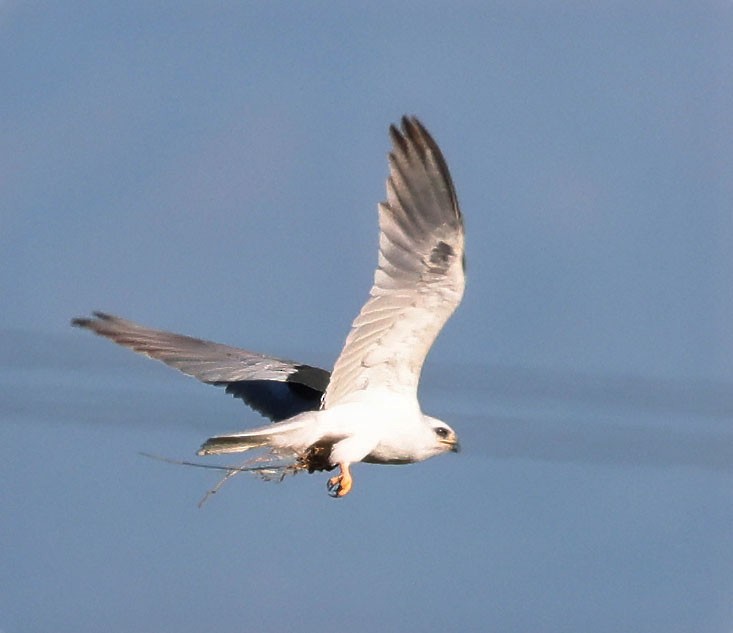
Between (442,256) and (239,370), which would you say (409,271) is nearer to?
(442,256)

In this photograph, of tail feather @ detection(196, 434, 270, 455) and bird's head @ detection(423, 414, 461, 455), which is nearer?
tail feather @ detection(196, 434, 270, 455)

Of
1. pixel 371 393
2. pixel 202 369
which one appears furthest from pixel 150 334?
pixel 371 393

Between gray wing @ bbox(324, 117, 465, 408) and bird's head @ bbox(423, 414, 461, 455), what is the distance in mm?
472

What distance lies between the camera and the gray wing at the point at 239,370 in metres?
9.91

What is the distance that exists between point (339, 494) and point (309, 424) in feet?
1.30

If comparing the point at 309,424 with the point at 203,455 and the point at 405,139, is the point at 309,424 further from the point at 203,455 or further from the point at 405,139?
the point at 405,139

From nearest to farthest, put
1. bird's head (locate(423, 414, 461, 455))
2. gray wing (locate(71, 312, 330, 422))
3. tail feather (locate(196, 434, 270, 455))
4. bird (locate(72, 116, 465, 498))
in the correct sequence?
1. tail feather (locate(196, 434, 270, 455))
2. bird (locate(72, 116, 465, 498))
3. bird's head (locate(423, 414, 461, 455))
4. gray wing (locate(71, 312, 330, 422))

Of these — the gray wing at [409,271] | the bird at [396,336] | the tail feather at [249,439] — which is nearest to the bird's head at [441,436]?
the bird at [396,336]

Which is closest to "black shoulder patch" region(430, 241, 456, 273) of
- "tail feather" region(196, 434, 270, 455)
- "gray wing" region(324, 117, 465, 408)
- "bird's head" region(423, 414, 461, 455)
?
"gray wing" region(324, 117, 465, 408)

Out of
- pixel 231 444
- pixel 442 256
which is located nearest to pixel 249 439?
pixel 231 444

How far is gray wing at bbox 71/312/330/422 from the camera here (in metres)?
9.91

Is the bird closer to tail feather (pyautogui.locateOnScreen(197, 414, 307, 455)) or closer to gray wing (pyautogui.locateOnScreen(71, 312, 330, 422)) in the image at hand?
tail feather (pyautogui.locateOnScreen(197, 414, 307, 455))

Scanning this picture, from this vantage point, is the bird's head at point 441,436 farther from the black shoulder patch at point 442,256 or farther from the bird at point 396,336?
the black shoulder patch at point 442,256

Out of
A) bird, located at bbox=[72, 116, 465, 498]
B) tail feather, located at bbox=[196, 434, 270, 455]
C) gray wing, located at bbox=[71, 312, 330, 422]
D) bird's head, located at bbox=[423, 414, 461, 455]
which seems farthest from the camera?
gray wing, located at bbox=[71, 312, 330, 422]
